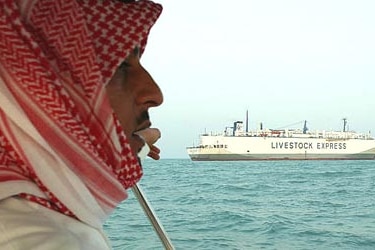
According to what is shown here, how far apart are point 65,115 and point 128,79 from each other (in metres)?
0.14

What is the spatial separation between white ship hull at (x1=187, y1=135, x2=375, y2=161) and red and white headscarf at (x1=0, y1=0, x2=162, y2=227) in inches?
662

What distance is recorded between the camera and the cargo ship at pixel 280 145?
18109mm

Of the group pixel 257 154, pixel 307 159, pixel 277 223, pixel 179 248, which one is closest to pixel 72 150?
pixel 179 248

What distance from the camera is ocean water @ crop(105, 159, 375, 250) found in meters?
5.61

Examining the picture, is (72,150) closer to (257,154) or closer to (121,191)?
(121,191)

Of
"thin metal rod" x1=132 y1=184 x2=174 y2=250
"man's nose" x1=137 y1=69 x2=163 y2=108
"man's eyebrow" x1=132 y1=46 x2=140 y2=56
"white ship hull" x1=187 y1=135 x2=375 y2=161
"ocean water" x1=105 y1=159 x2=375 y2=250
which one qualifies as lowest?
"white ship hull" x1=187 y1=135 x2=375 y2=161

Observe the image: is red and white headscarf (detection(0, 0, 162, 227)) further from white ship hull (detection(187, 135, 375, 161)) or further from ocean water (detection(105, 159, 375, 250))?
white ship hull (detection(187, 135, 375, 161))

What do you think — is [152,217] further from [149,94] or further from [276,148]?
[276,148]

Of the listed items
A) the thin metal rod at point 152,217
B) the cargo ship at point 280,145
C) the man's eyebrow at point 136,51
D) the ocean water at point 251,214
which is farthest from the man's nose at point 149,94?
the cargo ship at point 280,145

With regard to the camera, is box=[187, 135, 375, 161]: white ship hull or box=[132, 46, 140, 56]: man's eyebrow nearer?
box=[132, 46, 140, 56]: man's eyebrow

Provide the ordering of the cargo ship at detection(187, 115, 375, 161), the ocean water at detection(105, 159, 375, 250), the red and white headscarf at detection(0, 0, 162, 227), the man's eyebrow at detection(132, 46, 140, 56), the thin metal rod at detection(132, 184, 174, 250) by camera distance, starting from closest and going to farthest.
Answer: the red and white headscarf at detection(0, 0, 162, 227)
the man's eyebrow at detection(132, 46, 140, 56)
the thin metal rod at detection(132, 184, 174, 250)
the ocean water at detection(105, 159, 375, 250)
the cargo ship at detection(187, 115, 375, 161)

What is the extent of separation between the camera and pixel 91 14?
1.95ft

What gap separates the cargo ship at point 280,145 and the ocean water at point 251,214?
12.2ft

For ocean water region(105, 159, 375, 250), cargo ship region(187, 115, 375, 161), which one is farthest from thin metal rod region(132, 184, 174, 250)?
cargo ship region(187, 115, 375, 161)
